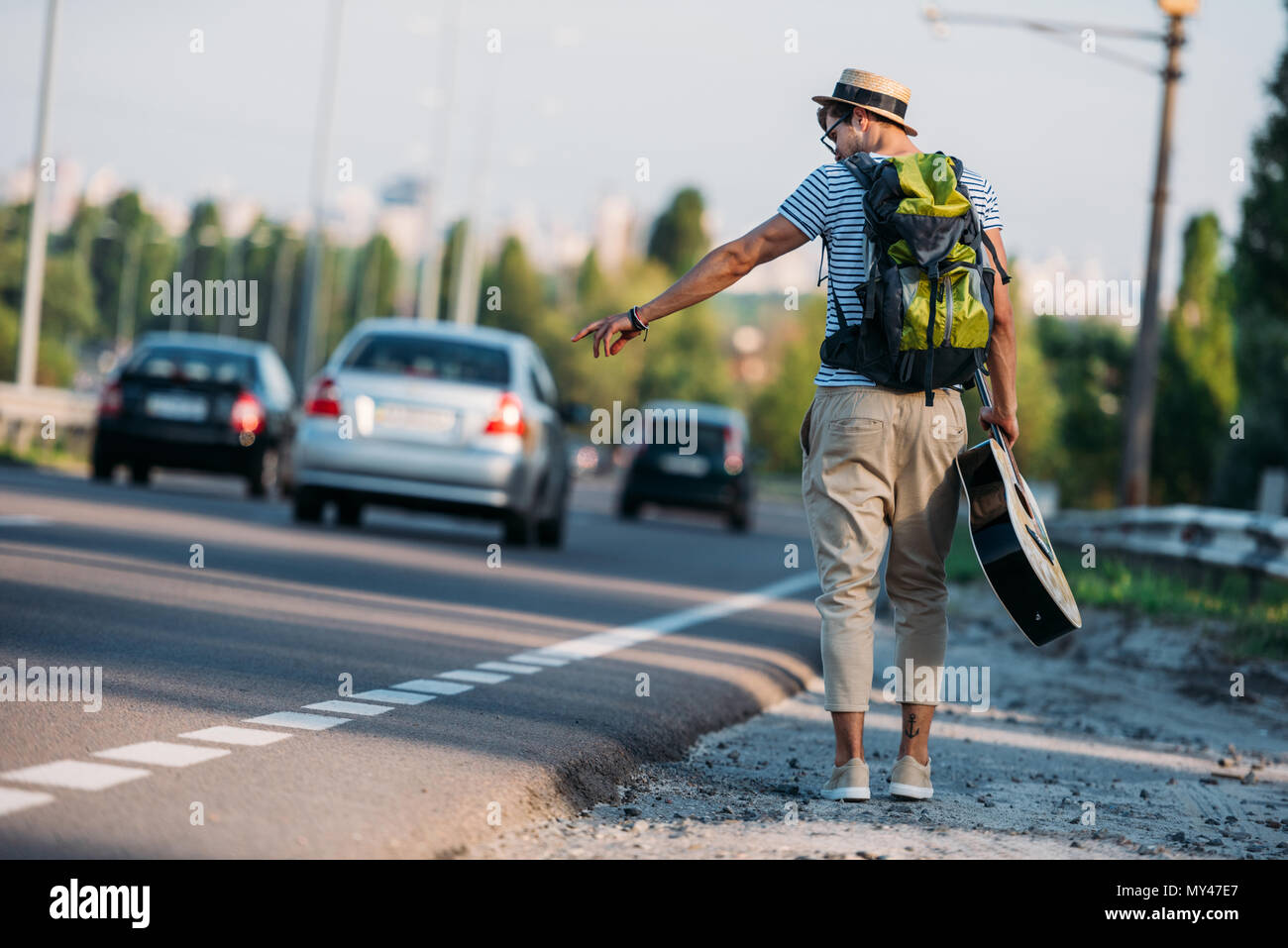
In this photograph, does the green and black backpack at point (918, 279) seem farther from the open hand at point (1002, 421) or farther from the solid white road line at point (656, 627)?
the solid white road line at point (656, 627)

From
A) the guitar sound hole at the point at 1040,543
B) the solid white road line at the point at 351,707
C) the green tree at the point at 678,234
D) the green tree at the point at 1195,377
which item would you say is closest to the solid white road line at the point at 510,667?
the solid white road line at the point at 351,707

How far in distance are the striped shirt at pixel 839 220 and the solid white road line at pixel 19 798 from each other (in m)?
2.56

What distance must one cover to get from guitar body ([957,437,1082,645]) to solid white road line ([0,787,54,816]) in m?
2.74

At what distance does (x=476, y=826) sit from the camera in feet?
15.9

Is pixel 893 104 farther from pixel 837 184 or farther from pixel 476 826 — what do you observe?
pixel 476 826

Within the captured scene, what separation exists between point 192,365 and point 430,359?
5.00 m

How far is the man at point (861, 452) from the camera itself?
5.79 m

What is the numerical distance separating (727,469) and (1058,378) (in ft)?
76.9

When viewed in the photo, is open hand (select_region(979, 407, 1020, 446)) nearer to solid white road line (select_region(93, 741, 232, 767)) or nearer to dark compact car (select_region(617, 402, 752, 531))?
solid white road line (select_region(93, 741, 232, 767))

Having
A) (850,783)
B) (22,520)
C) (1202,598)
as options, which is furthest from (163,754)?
(1202,598)

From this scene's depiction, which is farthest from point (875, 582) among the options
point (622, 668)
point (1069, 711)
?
point (1069, 711)

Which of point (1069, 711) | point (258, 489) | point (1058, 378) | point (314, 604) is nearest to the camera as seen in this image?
point (1069, 711)

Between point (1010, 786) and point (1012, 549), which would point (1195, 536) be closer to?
point (1010, 786)

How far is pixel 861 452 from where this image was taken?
19.0 ft
